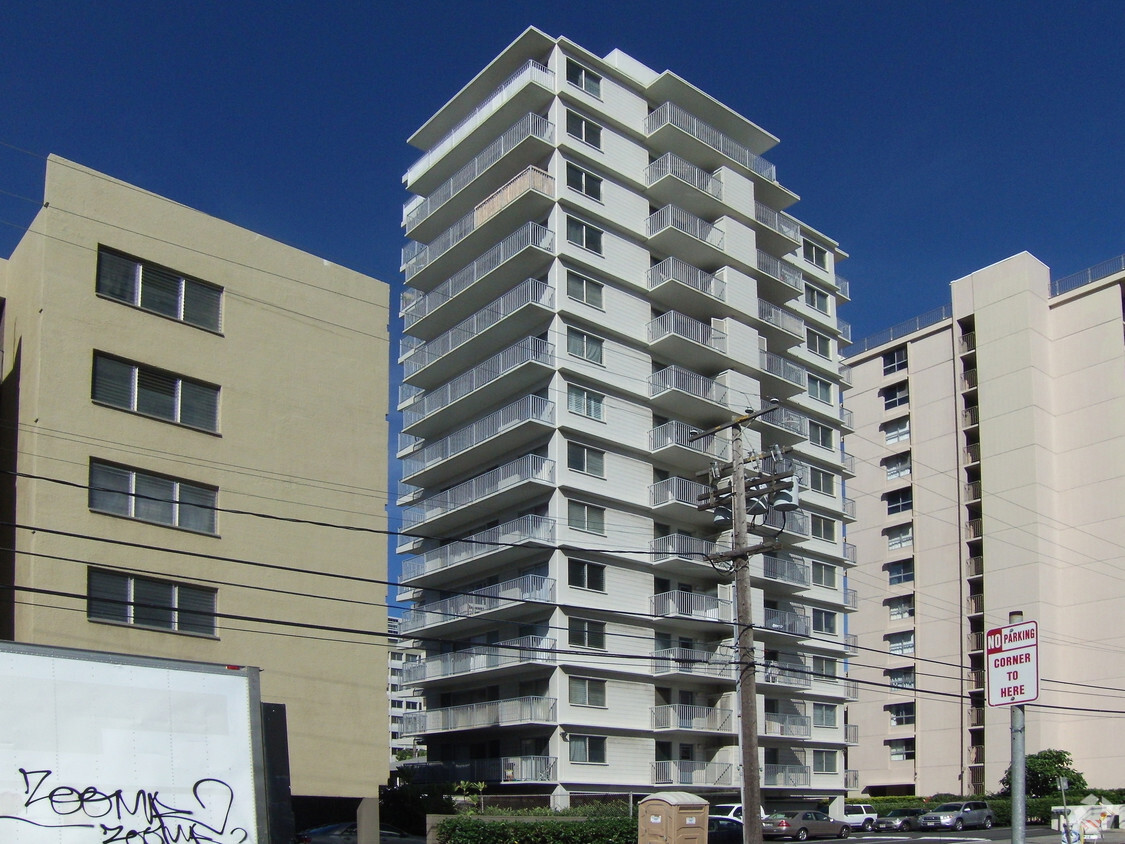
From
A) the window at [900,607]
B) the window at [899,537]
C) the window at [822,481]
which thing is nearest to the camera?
the window at [822,481]

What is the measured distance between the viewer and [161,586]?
2694cm

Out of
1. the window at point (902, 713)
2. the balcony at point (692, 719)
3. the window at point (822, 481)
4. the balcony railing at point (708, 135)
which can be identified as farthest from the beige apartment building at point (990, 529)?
the balcony railing at point (708, 135)

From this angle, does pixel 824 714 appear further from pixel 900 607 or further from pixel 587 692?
pixel 900 607

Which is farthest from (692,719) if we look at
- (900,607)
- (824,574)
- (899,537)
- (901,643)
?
(899,537)

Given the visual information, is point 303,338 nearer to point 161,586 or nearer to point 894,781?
point 161,586

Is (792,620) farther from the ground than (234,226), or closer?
closer

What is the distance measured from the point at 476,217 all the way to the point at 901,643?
1704 inches

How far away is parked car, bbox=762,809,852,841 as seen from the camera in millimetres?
45812

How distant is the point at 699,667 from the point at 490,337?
17.3 m

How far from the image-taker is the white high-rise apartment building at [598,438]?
155 feet

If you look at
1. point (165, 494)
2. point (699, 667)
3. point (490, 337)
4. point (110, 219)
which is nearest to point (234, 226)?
point (110, 219)

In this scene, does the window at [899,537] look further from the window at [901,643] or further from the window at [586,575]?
the window at [586,575]

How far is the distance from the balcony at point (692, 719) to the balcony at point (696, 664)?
1444 mm

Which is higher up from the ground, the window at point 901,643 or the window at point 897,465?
the window at point 897,465
